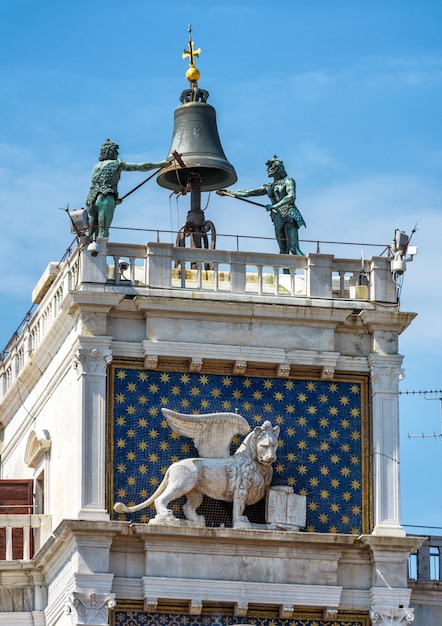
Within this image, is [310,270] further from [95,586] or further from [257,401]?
[95,586]

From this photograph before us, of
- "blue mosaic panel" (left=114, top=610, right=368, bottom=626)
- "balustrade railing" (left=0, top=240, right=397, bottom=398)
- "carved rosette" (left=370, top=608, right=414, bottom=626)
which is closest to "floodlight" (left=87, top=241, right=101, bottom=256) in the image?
"balustrade railing" (left=0, top=240, right=397, bottom=398)

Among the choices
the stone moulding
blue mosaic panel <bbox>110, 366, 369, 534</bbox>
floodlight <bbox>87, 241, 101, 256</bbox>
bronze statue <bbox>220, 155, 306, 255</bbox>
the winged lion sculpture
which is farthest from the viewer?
bronze statue <bbox>220, 155, 306, 255</bbox>

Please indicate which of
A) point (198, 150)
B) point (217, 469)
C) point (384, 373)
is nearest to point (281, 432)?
point (217, 469)

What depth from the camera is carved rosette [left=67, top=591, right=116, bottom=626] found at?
141 ft

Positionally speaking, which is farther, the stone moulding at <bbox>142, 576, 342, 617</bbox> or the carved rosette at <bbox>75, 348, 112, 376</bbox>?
the carved rosette at <bbox>75, 348, 112, 376</bbox>

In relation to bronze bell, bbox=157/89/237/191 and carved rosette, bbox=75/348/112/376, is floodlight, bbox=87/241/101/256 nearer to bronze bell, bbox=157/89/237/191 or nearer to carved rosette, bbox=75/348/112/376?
carved rosette, bbox=75/348/112/376

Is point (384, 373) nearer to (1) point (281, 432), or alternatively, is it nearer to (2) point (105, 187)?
(1) point (281, 432)

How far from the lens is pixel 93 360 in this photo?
44250 mm

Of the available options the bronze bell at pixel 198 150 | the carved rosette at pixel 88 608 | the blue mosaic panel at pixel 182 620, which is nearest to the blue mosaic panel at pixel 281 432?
the blue mosaic panel at pixel 182 620

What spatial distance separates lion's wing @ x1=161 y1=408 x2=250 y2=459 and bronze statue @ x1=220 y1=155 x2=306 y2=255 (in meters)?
3.89

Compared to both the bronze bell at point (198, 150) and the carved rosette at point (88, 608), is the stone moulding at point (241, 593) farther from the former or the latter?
the bronze bell at point (198, 150)

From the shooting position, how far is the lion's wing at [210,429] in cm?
4422

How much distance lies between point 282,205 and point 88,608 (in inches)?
325

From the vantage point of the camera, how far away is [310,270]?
149 feet
